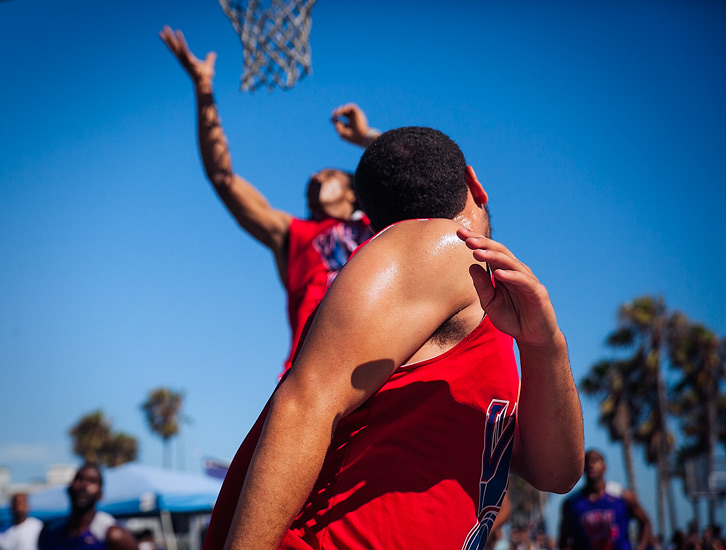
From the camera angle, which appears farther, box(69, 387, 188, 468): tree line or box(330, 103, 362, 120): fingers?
box(69, 387, 188, 468): tree line

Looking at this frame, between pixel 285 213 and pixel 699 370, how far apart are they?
39.1 metres

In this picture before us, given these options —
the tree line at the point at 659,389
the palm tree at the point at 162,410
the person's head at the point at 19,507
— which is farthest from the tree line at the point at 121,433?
the person's head at the point at 19,507

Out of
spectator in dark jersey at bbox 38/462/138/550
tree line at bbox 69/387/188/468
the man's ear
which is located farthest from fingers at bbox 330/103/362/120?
tree line at bbox 69/387/188/468

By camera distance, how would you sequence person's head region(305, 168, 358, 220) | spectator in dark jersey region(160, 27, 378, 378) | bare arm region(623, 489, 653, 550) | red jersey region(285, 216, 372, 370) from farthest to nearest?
bare arm region(623, 489, 653, 550) < person's head region(305, 168, 358, 220) < spectator in dark jersey region(160, 27, 378, 378) < red jersey region(285, 216, 372, 370)

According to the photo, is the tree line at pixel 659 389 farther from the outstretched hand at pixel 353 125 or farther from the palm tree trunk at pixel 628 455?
the outstretched hand at pixel 353 125

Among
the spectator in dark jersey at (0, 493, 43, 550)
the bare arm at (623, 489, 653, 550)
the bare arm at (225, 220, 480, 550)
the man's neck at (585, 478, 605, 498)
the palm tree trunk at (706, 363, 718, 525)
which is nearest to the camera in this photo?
the bare arm at (225, 220, 480, 550)

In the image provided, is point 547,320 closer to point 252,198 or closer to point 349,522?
point 349,522

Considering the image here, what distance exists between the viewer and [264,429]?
137cm

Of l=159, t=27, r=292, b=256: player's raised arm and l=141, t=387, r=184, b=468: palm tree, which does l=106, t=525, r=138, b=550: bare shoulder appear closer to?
l=159, t=27, r=292, b=256: player's raised arm

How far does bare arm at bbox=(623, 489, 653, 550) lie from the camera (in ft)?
25.2

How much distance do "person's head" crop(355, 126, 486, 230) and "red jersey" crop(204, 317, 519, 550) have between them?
316 mm

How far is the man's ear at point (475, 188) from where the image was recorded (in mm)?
1801

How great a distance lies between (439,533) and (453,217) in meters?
0.72

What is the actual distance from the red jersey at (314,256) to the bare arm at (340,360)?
1.68 m
